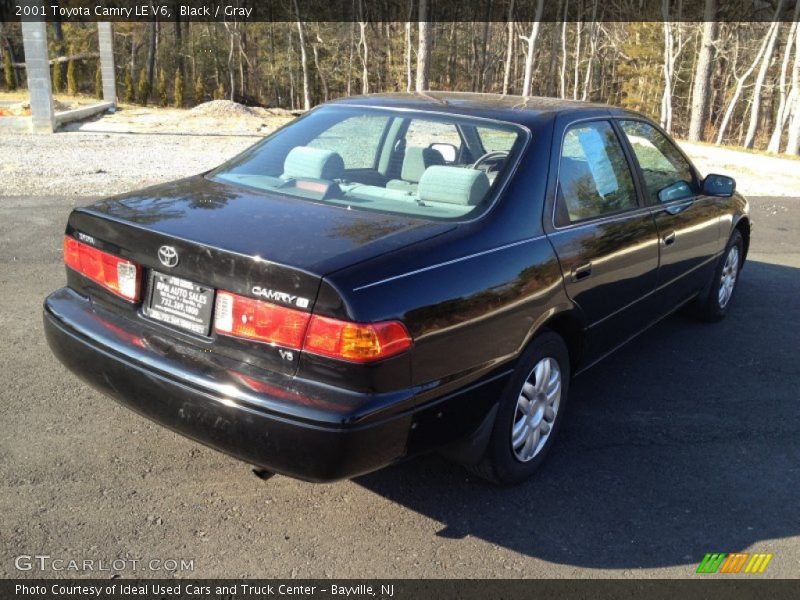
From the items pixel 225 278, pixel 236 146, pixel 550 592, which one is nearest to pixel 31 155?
pixel 236 146

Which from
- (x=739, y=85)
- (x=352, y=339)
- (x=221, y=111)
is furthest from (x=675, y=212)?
(x=739, y=85)

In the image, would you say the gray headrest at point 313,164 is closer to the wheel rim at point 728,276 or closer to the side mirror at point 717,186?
the side mirror at point 717,186

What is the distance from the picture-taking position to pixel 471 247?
2908 mm

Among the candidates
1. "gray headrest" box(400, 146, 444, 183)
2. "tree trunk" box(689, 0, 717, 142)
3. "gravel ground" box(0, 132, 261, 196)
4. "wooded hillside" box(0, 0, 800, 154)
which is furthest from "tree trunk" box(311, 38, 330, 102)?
"gray headrest" box(400, 146, 444, 183)

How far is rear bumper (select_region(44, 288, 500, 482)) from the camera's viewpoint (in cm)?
246

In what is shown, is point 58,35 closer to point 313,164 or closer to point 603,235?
point 313,164

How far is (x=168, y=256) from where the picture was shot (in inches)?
109

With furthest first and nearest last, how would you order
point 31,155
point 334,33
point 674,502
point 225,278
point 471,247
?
point 334,33 < point 31,155 < point 674,502 < point 471,247 < point 225,278

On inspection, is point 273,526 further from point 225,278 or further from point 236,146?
point 236,146

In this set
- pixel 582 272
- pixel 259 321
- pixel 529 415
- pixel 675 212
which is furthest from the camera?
pixel 675 212

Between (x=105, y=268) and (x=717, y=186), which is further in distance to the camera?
(x=717, y=186)

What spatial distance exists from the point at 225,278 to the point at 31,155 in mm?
12628

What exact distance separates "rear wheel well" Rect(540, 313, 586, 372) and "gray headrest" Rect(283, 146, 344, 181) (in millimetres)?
1282

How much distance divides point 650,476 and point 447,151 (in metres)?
1.99
